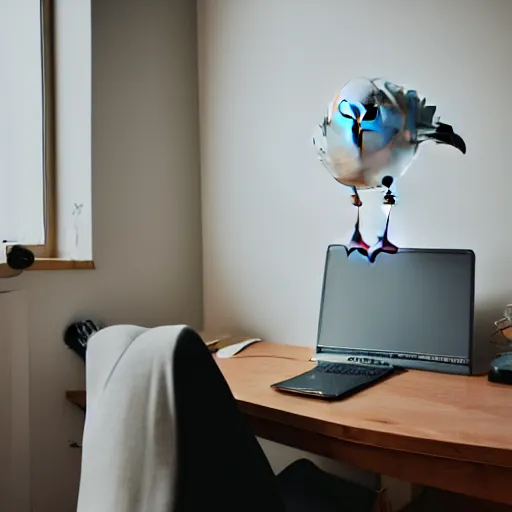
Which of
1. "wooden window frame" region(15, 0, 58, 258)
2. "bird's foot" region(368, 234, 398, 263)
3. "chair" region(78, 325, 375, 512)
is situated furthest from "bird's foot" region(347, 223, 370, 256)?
"wooden window frame" region(15, 0, 58, 258)

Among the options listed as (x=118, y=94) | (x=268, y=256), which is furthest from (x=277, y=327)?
(x=118, y=94)

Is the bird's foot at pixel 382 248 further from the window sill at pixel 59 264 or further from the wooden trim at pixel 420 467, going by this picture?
the window sill at pixel 59 264

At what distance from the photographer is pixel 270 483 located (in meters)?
0.82

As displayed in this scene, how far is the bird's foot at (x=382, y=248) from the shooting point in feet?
4.40

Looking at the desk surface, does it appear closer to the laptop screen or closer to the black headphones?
the laptop screen

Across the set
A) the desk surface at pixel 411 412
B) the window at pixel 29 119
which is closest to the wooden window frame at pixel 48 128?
the window at pixel 29 119

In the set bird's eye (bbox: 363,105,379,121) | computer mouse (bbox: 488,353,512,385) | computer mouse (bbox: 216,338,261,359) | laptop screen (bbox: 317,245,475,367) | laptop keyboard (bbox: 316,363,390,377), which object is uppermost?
bird's eye (bbox: 363,105,379,121)

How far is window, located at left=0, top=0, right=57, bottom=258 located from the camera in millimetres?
1665

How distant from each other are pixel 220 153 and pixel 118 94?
35 cm

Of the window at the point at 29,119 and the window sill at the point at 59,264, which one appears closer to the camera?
the window sill at the point at 59,264

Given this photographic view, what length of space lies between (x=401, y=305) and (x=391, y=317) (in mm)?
37

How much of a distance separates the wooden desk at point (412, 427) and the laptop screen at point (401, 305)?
0.25ft

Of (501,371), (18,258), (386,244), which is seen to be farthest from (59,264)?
(501,371)

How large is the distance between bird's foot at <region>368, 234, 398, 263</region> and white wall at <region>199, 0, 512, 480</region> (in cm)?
8
